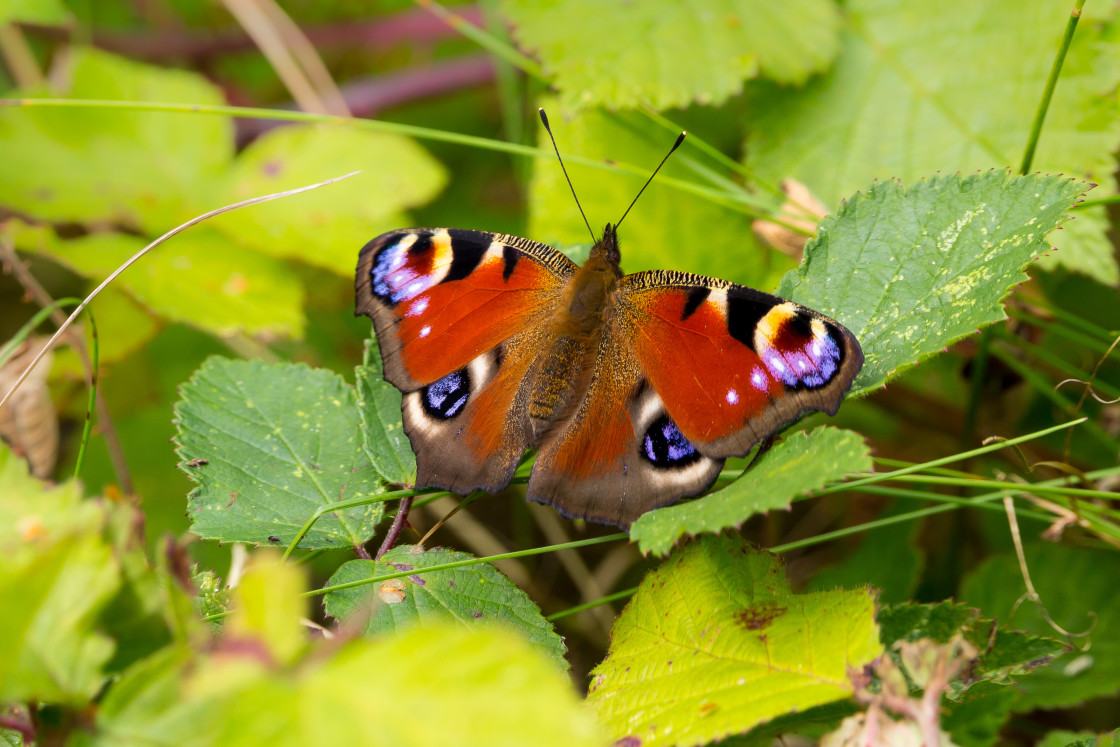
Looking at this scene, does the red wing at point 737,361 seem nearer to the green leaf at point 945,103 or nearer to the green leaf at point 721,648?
the green leaf at point 721,648

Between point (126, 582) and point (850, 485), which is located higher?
point (126, 582)

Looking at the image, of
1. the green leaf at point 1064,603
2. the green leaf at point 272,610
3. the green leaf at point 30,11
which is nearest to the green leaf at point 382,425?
the green leaf at point 272,610

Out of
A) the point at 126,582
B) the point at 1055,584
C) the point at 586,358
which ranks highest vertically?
the point at 126,582

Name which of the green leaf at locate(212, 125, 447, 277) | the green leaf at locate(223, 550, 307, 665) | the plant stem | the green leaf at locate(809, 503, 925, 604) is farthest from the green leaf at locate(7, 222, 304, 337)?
the plant stem

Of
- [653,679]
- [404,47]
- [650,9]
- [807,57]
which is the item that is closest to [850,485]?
[653,679]

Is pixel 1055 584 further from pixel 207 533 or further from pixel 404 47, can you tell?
pixel 404 47

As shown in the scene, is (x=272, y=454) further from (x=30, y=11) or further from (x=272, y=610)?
(x=30, y=11)

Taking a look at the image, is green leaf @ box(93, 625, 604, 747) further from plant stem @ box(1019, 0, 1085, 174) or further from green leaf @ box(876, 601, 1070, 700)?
plant stem @ box(1019, 0, 1085, 174)
